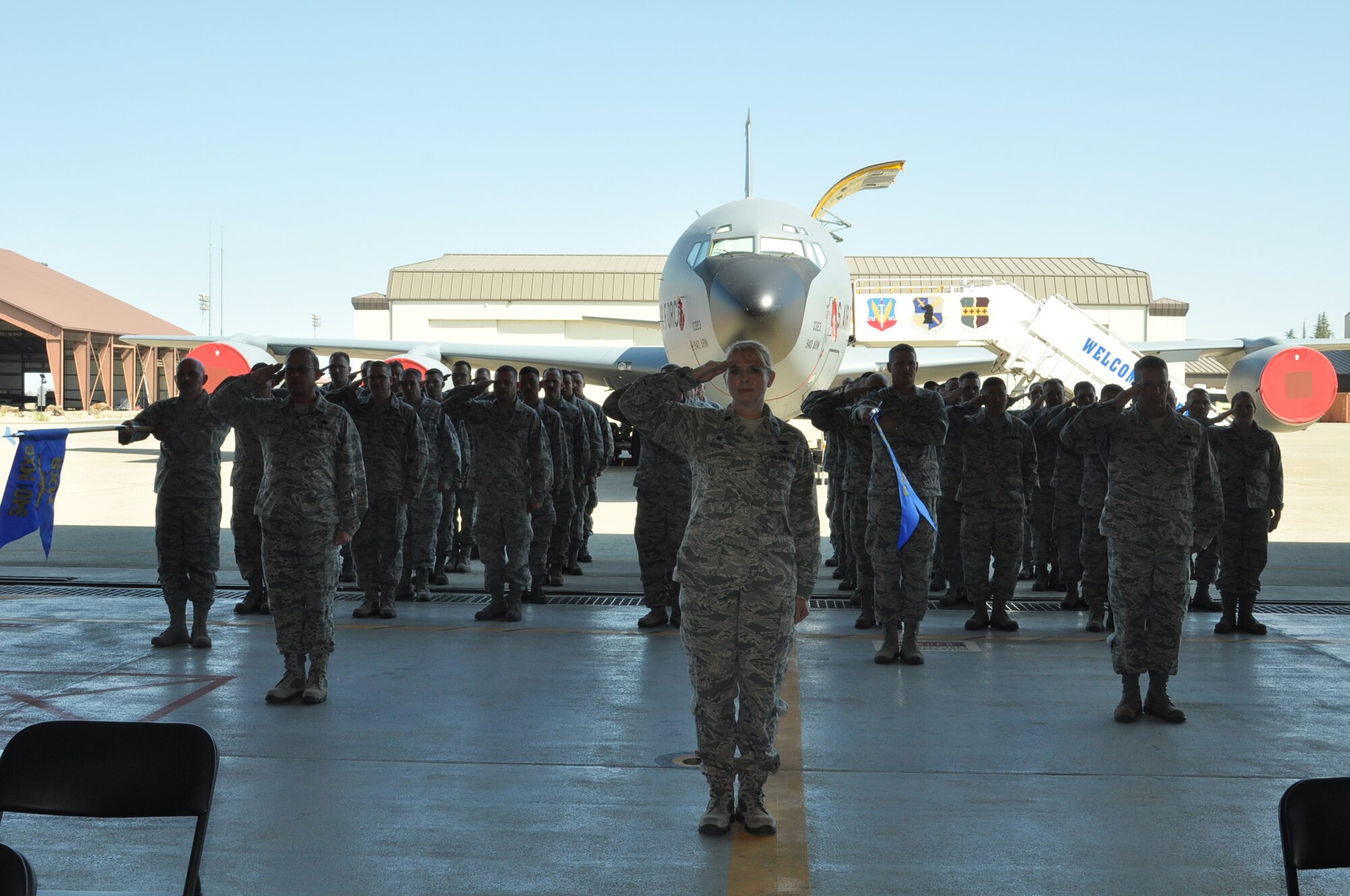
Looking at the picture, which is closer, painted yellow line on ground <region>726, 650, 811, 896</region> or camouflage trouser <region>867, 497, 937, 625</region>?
painted yellow line on ground <region>726, 650, 811, 896</region>

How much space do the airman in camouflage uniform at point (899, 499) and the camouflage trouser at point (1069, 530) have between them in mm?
2907

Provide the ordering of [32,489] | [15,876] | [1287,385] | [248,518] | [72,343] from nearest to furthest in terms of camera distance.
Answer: [15,876]
[32,489]
[248,518]
[1287,385]
[72,343]

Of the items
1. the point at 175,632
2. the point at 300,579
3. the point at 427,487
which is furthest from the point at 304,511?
the point at 427,487

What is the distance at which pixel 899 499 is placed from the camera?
7.46 metres

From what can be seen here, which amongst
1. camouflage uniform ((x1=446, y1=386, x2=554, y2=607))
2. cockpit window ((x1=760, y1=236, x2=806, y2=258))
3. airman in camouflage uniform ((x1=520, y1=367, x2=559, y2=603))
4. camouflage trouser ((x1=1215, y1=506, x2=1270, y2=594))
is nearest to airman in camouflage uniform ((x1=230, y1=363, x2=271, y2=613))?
camouflage uniform ((x1=446, y1=386, x2=554, y2=607))

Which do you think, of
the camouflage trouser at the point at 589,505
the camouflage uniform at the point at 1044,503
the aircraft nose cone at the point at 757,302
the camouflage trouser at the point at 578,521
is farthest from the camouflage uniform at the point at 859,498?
the aircraft nose cone at the point at 757,302

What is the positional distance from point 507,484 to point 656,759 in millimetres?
4047

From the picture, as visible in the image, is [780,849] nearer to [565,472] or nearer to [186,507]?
[186,507]

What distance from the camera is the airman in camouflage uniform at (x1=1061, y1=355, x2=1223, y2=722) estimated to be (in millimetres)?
6086

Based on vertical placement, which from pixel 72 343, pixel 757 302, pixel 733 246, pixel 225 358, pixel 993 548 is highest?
pixel 72 343

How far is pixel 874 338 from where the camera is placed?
2198 cm

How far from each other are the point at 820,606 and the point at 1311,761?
4.87 metres

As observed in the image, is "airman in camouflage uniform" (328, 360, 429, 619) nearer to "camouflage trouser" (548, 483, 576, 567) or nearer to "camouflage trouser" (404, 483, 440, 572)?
"camouflage trouser" (404, 483, 440, 572)

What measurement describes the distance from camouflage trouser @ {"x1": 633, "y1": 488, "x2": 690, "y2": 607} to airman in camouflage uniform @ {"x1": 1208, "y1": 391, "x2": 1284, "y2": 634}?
399 cm
